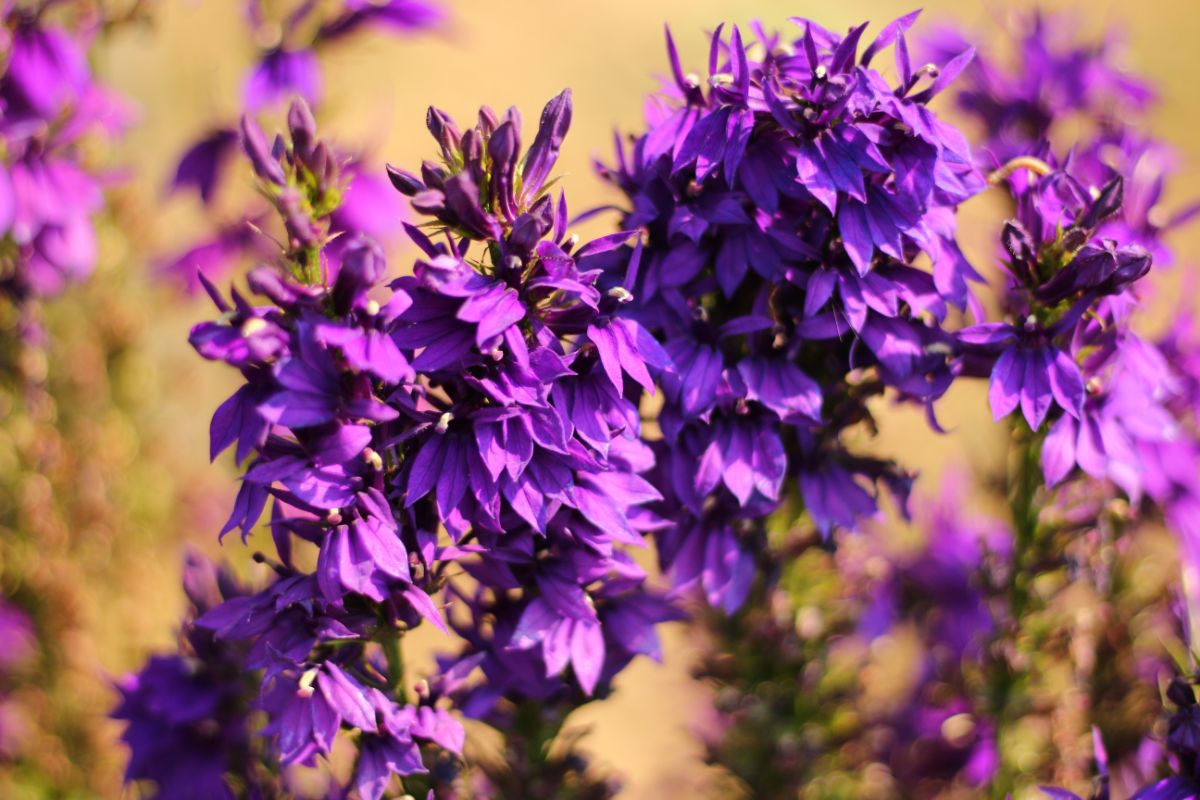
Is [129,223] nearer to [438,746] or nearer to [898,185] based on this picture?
[438,746]

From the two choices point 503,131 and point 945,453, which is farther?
point 945,453

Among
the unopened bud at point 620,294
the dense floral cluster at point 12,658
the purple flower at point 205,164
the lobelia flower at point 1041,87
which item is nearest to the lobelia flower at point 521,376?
the unopened bud at point 620,294

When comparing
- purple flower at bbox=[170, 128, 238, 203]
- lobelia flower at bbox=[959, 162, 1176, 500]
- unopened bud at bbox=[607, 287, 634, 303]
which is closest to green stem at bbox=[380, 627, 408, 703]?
unopened bud at bbox=[607, 287, 634, 303]

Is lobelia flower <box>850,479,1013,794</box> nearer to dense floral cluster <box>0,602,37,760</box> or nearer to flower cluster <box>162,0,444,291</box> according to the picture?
flower cluster <box>162,0,444,291</box>

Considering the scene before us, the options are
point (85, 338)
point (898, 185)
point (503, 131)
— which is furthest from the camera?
point (85, 338)

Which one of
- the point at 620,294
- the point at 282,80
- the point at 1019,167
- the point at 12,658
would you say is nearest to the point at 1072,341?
the point at 1019,167

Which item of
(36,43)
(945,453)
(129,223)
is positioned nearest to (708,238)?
(36,43)

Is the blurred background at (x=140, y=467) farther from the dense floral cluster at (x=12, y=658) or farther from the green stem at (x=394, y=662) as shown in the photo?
the green stem at (x=394, y=662)
